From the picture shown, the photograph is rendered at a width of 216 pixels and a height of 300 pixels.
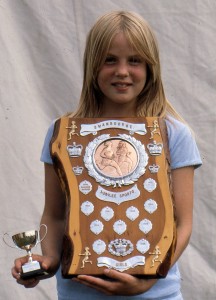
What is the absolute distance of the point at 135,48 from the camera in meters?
2.16

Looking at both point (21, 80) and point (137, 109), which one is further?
point (21, 80)

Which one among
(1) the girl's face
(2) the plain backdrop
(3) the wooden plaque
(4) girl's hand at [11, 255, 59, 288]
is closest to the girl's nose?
(1) the girl's face

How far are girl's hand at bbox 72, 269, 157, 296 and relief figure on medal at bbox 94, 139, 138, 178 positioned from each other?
0.25 meters

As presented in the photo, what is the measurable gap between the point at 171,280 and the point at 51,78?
1.32 meters

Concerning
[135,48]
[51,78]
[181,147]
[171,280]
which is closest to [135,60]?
[135,48]

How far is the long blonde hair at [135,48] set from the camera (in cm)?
217

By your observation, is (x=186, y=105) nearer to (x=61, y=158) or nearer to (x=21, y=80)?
(x=21, y=80)

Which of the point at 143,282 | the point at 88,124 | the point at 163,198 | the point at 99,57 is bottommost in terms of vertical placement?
the point at 143,282

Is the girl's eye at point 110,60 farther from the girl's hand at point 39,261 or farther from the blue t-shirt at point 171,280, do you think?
the girl's hand at point 39,261

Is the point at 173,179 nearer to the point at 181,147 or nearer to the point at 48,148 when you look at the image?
the point at 181,147

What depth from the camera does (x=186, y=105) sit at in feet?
11.0

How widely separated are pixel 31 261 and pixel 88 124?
0.33 meters

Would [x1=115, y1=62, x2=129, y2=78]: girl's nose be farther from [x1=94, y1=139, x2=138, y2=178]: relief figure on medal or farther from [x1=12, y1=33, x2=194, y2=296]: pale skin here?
[x1=94, y1=139, x2=138, y2=178]: relief figure on medal

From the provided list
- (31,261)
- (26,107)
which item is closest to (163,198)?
(31,261)
